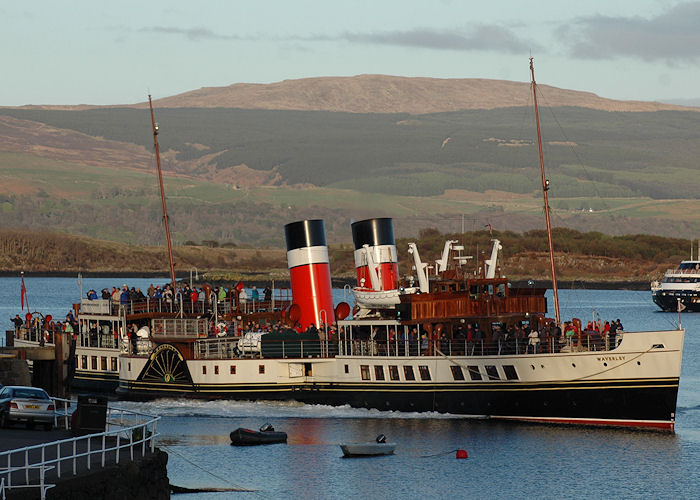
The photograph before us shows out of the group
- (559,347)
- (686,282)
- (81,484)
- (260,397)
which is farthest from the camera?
(686,282)

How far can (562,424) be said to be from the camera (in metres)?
→ 61.5

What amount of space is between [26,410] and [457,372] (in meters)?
24.8

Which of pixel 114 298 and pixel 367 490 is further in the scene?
pixel 114 298

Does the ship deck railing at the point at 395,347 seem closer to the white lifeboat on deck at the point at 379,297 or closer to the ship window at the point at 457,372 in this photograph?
the ship window at the point at 457,372

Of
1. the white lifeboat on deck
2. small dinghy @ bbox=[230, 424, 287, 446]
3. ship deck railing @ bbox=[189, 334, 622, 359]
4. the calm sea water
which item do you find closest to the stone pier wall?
the calm sea water

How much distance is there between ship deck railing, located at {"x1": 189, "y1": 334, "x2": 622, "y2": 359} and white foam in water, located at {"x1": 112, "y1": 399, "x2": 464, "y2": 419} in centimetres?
238

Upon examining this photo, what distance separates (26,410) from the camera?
141ft

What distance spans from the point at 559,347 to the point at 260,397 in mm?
15164

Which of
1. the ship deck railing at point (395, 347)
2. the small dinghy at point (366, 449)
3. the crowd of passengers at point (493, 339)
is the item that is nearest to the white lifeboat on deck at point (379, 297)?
the crowd of passengers at point (493, 339)

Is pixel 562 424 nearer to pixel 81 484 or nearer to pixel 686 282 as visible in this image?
pixel 81 484

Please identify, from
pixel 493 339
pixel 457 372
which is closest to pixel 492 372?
pixel 493 339

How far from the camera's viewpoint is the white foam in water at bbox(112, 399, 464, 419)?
63.9m

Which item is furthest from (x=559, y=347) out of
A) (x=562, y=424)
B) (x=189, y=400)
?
(x=189, y=400)

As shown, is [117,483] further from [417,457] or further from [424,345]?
[424,345]
